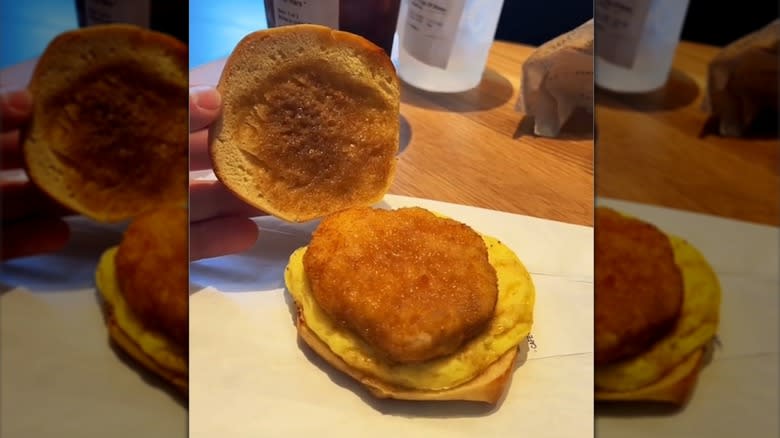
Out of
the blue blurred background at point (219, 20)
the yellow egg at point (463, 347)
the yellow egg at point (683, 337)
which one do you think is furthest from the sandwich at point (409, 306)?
the blue blurred background at point (219, 20)

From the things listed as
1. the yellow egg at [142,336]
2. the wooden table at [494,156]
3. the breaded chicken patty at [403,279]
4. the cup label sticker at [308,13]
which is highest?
the cup label sticker at [308,13]

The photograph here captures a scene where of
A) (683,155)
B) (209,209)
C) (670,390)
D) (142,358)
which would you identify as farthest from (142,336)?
(683,155)

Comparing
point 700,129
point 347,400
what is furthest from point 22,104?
point 700,129

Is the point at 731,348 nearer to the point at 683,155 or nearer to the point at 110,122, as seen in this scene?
the point at 683,155

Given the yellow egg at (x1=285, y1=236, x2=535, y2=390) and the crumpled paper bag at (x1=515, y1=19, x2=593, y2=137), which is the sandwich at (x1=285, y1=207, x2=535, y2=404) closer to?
the yellow egg at (x1=285, y1=236, x2=535, y2=390)

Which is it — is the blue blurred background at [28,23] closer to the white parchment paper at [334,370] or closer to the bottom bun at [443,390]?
the white parchment paper at [334,370]

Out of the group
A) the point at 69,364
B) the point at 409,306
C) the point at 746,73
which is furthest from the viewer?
the point at 746,73
